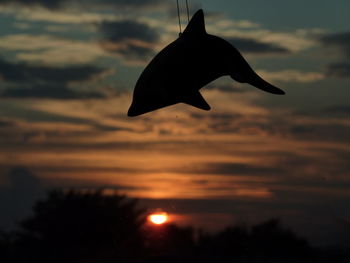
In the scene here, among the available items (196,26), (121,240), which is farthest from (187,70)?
(121,240)

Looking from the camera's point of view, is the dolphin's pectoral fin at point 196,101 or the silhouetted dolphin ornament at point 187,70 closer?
the silhouetted dolphin ornament at point 187,70

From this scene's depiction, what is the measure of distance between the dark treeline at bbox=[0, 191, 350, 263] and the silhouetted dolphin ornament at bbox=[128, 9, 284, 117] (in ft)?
33.3

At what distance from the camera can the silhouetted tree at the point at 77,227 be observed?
24.0m

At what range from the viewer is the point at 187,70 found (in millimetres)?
5359

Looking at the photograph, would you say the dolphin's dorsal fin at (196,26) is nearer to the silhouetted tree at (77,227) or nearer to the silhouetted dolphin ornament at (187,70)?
the silhouetted dolphin ornament at (187,70)

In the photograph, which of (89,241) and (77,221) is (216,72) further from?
(77,221)

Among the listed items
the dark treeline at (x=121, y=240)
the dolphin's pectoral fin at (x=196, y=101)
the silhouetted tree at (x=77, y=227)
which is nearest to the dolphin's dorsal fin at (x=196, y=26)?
the dolphin's pectoral fin at (x=196, y=101)

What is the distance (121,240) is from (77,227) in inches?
115

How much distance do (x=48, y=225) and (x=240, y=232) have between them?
9734 millimetres

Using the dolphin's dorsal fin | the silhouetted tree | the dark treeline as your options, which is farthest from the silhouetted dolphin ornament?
the silhouetted tree

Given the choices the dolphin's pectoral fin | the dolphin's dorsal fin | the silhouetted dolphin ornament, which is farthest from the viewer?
the dolphin's pectoral fin

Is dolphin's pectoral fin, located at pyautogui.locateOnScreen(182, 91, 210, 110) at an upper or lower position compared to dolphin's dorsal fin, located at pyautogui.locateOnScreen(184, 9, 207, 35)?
lower

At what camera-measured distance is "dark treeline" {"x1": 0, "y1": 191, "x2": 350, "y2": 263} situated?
663 inches

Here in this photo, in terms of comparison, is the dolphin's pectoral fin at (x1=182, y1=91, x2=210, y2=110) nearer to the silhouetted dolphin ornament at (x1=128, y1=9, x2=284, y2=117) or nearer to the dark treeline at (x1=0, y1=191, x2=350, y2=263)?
the silhouetted dolphin ornament at (x1=128, y1=9, x2=284, y2=117)
